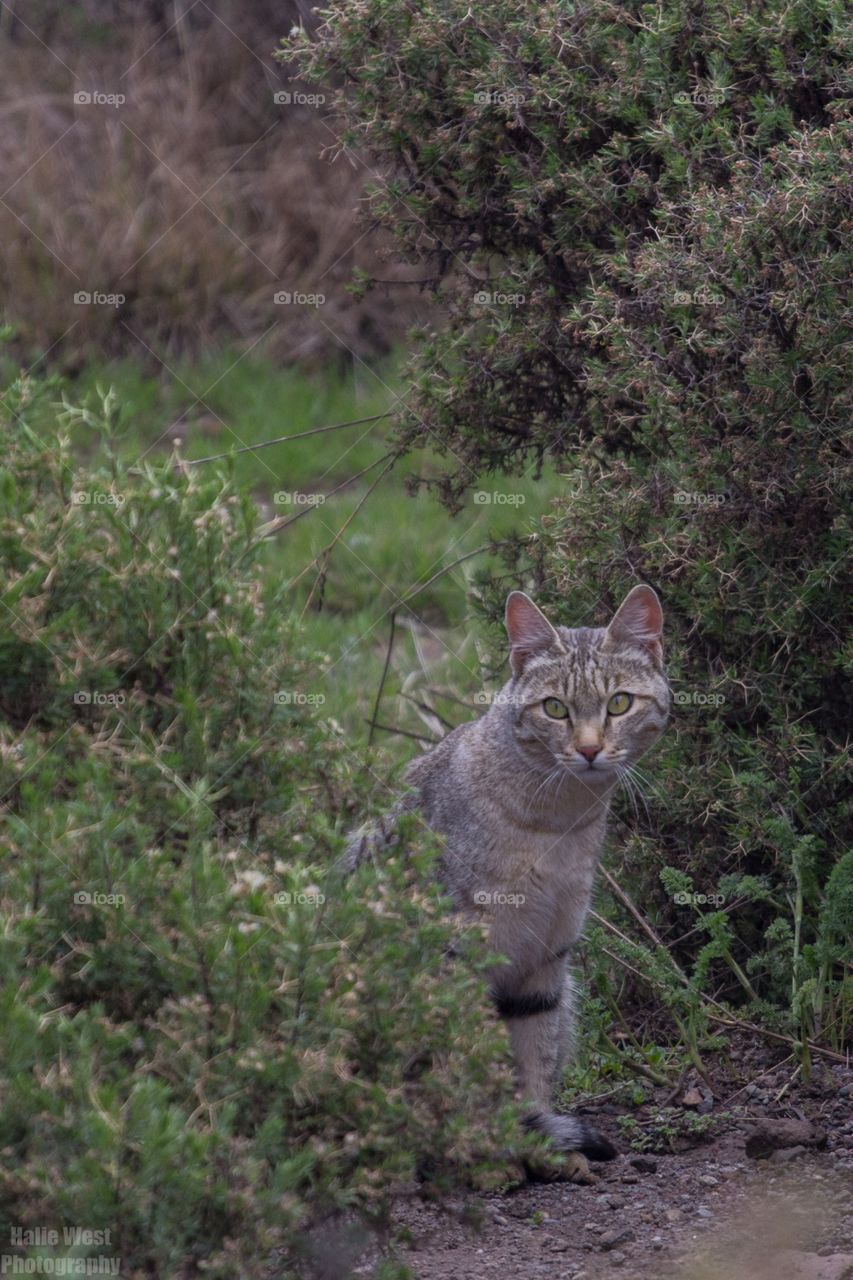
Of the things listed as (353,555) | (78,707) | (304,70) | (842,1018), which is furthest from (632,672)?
(353,555)

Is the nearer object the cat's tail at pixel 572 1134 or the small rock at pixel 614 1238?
the small rock at pixel 614 1238

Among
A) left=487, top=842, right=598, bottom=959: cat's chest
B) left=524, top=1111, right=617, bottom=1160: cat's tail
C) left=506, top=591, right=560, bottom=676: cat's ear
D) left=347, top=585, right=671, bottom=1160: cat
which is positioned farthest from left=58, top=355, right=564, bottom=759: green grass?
left=524, top=1111, right=617, bottom=1160: cat's tail

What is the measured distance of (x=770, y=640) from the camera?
15.5ft

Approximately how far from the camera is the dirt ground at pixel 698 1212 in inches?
141

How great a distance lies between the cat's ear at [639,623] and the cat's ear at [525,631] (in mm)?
175

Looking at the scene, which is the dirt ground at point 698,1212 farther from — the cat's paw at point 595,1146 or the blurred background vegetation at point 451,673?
the blurred background vegetation at point 451,673

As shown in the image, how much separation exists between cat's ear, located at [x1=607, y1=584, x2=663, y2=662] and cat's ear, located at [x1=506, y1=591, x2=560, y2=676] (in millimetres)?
175

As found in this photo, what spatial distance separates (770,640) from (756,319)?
2.91 feet

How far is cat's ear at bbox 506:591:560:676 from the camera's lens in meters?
4.61

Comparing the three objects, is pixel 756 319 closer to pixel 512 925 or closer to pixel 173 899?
pixel 512 925

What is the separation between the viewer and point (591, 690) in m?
4.48

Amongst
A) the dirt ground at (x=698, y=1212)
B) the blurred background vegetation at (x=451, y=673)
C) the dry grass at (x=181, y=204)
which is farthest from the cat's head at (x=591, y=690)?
the dry grass at (x=181, y=204)

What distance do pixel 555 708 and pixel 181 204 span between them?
688cm

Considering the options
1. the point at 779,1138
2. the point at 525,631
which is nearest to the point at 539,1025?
the point at 779,1138
